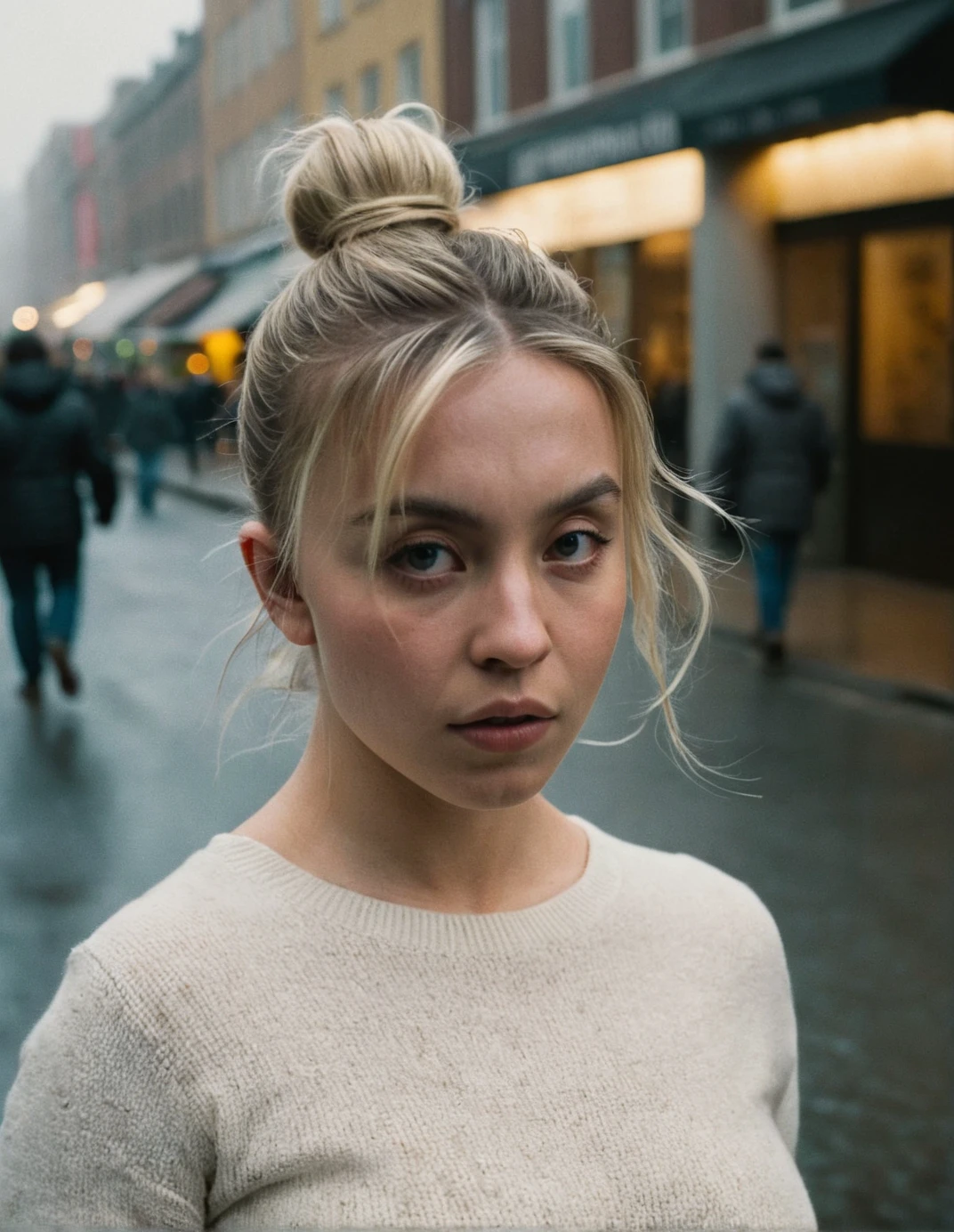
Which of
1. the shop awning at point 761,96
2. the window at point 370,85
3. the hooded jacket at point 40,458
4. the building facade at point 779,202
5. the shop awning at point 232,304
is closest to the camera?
the hooded jacket at point 40,458

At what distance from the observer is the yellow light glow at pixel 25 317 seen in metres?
51.3

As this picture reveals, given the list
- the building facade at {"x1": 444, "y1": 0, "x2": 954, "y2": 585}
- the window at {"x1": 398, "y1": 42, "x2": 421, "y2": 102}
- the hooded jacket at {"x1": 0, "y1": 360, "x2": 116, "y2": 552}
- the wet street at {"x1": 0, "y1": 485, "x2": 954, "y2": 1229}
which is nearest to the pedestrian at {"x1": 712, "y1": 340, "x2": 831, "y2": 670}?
the wet street at {"x1": 0, "y1": 485, "x2": 954, "y2": 1229}

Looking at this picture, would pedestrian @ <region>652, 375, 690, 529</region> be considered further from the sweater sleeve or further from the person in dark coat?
the sweater sleeve

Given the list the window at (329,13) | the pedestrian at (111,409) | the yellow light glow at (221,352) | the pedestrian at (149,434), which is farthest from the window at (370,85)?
the yellow light glow at (221,352)

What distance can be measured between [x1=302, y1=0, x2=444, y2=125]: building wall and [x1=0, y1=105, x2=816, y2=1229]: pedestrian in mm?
19498

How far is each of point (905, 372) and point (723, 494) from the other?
3210 millimetres

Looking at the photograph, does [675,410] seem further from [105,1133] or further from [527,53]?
[105,1133]

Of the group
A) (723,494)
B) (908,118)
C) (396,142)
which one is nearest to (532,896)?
(396,142)

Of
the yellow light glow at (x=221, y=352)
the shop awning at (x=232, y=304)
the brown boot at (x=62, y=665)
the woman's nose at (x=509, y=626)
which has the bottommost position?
the brown boot at (x=62, y=665)

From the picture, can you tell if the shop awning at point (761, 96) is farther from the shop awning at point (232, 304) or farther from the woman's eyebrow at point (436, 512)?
the woman's eyebrow at point (436, 512)

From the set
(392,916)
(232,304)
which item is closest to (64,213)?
(232,304)

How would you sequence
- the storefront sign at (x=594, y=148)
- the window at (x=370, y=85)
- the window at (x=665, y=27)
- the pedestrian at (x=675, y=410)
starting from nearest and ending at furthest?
1. the storefront sign at (x=594, y=148)
2. the window at (x=665, y=27)
3. the pedestrian at (x=675, y=410)
4. the window at (x=370, y=85)

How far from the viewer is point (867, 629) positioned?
11000 millimetres

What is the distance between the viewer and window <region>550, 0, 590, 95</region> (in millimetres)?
17406
